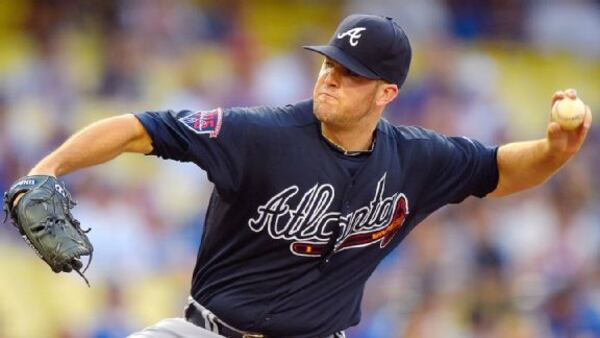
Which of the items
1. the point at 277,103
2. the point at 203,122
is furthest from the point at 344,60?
the point at 277,103

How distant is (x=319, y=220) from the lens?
4.45 m

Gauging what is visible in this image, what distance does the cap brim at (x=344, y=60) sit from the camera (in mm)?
4355

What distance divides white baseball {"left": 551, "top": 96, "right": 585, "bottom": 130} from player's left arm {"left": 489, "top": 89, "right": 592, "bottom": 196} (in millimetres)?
26

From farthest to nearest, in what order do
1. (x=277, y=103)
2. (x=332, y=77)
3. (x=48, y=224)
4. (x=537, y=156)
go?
1. (x=277, y=103)
2. (x=537, y=156)
3. (x=332, y=77)
4. (x=48, y=224)

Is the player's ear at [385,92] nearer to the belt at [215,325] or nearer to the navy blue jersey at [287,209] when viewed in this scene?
the navy blue jersey at [287,209]

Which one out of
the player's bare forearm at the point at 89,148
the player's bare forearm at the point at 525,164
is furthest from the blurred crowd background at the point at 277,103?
the player's bare forearm at the point at 89,148

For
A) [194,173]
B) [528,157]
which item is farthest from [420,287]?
[528,157]

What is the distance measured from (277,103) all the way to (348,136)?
463 cm

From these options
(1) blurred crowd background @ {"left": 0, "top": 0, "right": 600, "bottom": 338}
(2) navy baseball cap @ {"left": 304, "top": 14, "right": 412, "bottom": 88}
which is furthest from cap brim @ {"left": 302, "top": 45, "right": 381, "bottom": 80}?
(1) blurred crowd background @ {"left": 0, "top": 0, "right": 600, "bottom": 338}

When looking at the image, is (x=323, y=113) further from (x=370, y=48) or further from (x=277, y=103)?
(x=277, y=103)

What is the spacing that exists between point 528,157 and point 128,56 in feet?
15.9

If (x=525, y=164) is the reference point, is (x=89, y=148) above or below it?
above

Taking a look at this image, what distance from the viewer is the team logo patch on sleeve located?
14.0 feet

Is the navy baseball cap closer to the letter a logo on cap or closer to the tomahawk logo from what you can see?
the letter a logo on cap
